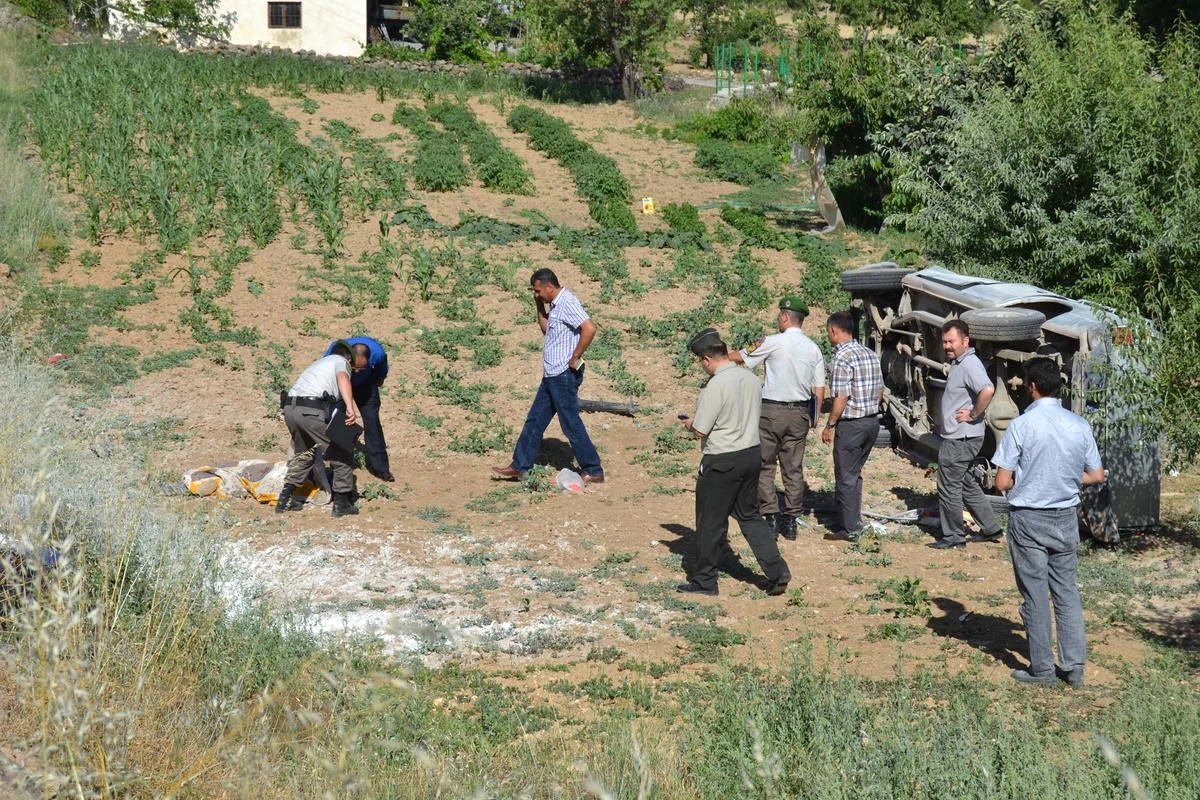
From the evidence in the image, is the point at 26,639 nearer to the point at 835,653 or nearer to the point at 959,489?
the point at 835,653

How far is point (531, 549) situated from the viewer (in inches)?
360

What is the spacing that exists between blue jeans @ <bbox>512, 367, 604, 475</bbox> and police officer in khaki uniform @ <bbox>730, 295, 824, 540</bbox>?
1794 mm

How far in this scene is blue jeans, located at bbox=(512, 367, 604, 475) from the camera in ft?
34.5

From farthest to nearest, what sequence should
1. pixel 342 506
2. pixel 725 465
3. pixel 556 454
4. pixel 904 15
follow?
1. pixel 904 15
2. pixel 556 454
3. pixel 342 506
4. pixel 725 465

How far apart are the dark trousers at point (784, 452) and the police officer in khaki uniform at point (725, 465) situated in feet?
3.32

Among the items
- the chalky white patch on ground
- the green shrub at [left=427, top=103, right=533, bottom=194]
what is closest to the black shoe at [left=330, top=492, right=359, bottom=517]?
the chalky white patch on ground

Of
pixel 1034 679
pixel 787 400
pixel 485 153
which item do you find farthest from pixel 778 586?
pixel 485 153

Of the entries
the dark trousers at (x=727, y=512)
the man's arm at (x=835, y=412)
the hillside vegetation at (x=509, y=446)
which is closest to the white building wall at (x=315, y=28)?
the hillside vegetation at (x=509, y=446)

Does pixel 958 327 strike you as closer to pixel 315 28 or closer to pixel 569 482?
pixel 569 482

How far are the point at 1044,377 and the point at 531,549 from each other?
13.1 feet

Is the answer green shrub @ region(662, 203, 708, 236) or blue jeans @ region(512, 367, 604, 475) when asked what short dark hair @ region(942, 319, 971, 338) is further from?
green shrub @ region(662, 203, 708, 236)

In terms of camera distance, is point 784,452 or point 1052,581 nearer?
point 1052,581

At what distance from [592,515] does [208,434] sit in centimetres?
416

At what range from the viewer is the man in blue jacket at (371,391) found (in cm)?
1011
